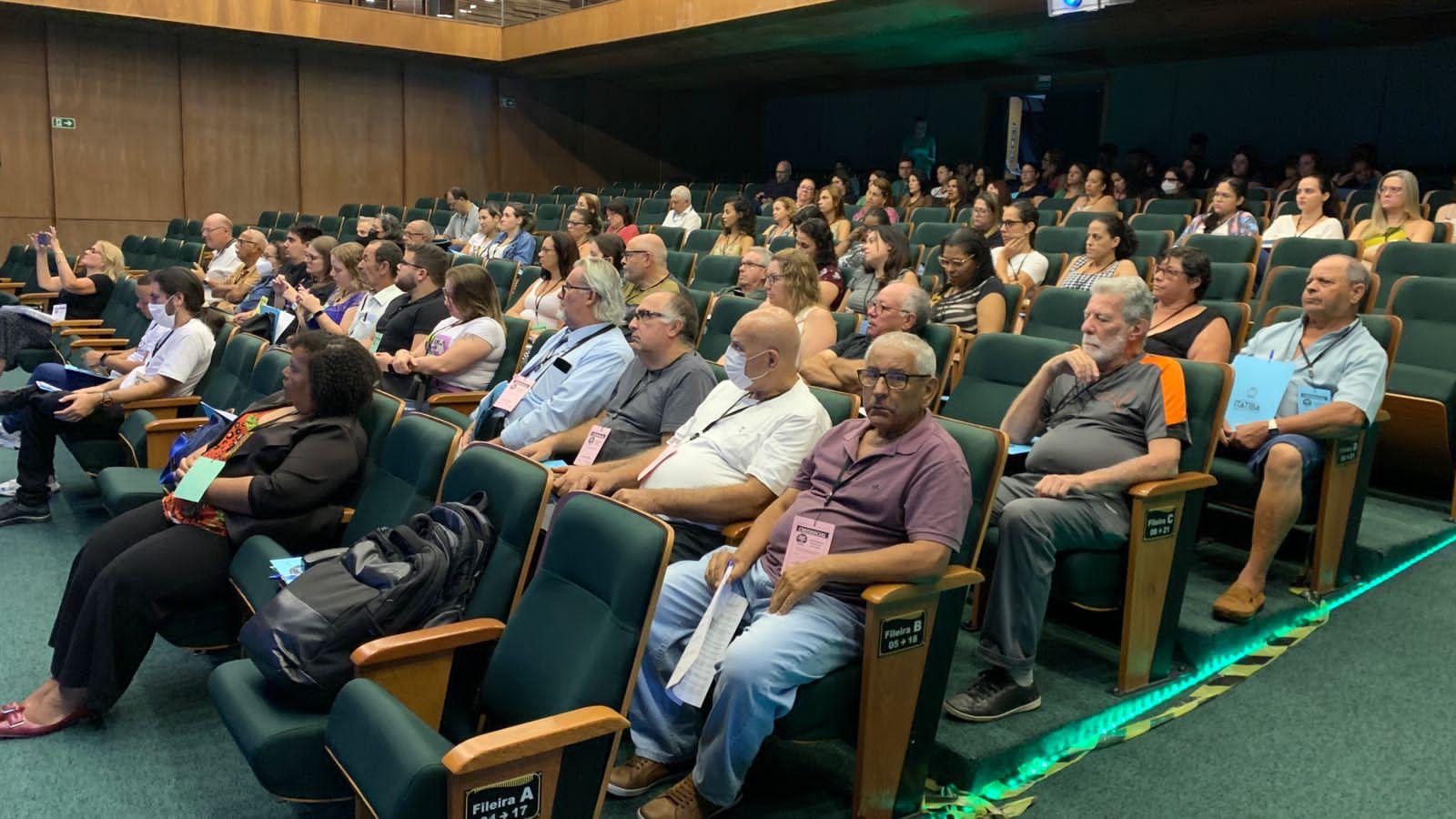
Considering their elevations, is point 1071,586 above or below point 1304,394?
below

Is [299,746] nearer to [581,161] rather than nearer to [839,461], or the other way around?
[839,461]

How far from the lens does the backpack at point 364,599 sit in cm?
176

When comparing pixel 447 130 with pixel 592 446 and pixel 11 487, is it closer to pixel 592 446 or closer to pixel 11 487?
pixel 11 487

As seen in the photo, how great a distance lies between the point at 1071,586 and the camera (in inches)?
92.5

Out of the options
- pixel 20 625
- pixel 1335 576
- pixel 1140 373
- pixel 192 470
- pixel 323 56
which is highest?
pixel 323 56

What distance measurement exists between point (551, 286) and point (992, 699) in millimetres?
3066

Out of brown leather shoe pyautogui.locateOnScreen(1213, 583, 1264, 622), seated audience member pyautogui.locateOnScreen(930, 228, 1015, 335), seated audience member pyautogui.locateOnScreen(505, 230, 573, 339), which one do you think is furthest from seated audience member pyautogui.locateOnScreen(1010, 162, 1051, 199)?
brown leather shoe pyautogui.locateOnScreen(1213, 583, 1264, 622)

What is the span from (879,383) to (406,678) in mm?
1054

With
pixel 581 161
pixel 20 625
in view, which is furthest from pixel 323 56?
pixel 20 625

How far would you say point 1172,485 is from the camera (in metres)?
2.40

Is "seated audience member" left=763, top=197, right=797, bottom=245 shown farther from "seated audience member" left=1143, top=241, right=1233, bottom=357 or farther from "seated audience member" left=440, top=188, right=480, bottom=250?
"seated audience member" left=1143, top=241, right=1233, bottom=357

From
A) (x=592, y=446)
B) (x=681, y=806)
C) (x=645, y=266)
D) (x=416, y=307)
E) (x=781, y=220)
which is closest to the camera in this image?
(x=681, y=806)

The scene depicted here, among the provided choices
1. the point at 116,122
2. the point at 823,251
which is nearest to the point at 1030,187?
the point at 823,251

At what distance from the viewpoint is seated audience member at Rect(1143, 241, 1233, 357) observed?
319 centimetres
